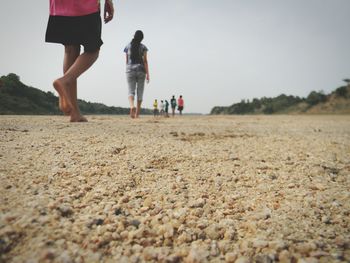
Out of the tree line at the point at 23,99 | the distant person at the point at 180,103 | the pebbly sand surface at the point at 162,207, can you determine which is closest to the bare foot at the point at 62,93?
the pebbly sand surface at the point at 162,207

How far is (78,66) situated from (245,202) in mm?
2275

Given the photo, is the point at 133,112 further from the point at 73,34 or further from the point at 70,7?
the point at 70,7

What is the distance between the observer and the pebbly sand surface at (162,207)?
70 centimetres

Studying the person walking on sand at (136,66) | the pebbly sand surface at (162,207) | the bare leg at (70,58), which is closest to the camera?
the pebbly sand surface at (162,207)

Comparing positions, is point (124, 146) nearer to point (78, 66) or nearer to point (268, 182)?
point (268, 182)

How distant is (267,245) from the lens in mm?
759

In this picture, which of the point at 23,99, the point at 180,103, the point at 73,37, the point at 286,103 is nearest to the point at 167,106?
the point at 180,103

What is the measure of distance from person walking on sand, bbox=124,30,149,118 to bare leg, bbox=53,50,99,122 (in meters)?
2.54

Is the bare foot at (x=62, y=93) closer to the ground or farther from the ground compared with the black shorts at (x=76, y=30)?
closer to the ground

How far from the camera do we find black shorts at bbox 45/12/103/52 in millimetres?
2547

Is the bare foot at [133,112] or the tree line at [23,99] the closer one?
the bare foot at [133,112]

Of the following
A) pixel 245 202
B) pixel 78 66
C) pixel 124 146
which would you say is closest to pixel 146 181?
pixel 245 202

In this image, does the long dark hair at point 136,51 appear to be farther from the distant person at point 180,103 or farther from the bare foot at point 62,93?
the distant person at point 180,103

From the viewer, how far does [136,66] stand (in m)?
5.37
